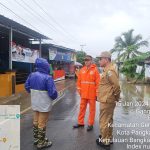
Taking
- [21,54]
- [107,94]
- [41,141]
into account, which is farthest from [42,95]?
[21,54]

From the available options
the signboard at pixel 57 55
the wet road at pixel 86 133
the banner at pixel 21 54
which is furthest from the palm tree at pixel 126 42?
the wet road at pixel 86 133

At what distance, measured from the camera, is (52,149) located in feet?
21.7

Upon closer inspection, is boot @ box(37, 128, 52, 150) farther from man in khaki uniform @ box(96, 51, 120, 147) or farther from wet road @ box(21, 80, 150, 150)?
man in khaki uniform @ box(96, 51, 120, 147)

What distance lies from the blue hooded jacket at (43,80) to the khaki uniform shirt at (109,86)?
97cm

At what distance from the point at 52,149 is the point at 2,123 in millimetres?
1584

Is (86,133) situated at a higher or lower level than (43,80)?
lower

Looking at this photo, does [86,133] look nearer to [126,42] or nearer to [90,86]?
[90,86]

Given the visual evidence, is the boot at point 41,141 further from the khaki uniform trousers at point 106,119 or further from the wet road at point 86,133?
the khaki uniform trousers at point 106,119

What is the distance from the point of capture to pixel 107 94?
669 cm

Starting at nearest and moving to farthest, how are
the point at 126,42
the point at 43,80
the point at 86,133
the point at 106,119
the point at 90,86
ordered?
1. the point at 43,80
2. the point at 106,119
3. the point at 86,133
4. the point at 90,86
5. the point at 126,42

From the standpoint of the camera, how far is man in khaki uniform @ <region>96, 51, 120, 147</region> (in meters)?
6.65

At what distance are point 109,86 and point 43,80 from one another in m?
1.34

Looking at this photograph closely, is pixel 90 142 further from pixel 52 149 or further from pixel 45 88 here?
pixel 45 88

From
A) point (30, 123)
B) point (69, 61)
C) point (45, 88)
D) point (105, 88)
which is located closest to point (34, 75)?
point (45, 88)
